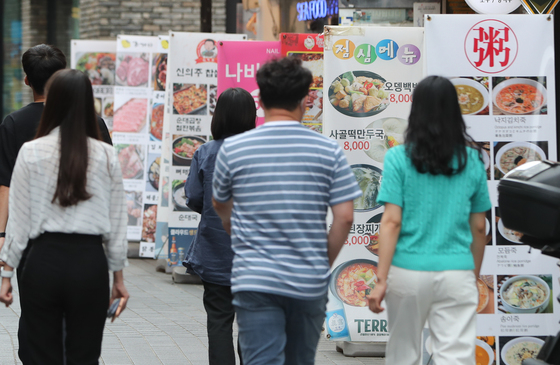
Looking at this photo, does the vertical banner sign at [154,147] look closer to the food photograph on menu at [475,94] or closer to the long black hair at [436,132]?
the food photograph on menu at [475,94]

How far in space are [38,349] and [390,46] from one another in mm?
3208

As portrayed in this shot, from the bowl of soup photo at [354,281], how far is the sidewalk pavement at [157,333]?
429mm

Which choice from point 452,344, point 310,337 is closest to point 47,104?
point 310,337

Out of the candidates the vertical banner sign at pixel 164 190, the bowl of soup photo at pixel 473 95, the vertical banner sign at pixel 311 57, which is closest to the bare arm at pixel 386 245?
the bowl of soup photo at pixel 473 95

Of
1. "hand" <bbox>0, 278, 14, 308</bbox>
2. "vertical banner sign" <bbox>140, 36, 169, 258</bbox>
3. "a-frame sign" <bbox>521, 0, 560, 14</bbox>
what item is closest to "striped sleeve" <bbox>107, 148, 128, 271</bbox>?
"hand" <bbox>0, 278, 14, 308</bbox>

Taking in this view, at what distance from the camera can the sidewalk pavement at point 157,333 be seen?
549cm

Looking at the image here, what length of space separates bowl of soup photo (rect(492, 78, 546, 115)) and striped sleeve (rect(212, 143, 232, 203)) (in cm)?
232

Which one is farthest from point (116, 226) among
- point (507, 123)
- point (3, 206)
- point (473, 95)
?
point (507, 123)

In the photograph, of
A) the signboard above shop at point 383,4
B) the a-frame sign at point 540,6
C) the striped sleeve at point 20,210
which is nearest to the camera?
the striped sleeve at point 20,210

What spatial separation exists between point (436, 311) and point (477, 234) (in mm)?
427

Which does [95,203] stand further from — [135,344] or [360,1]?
[360,1]

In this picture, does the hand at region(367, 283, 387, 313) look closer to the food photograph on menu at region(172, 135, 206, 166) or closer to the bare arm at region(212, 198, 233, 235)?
the bare arm at region(212, 198, 233, 235)

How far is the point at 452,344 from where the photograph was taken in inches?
135

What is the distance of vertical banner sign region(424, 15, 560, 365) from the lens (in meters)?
4.80
